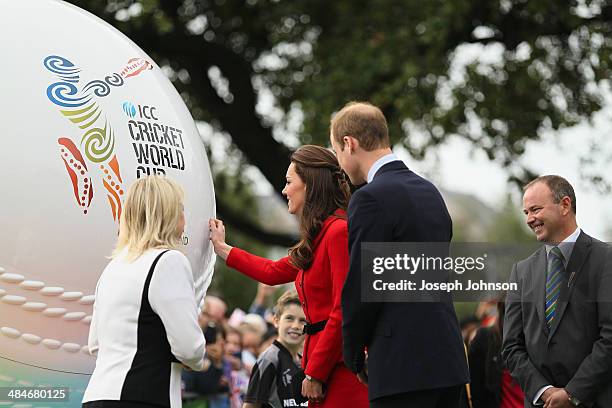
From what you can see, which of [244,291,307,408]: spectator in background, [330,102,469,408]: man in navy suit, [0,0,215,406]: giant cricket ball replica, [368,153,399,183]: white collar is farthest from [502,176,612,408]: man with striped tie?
[0,0,215,406]: giant cricket ball replica

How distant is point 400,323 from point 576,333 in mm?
1314

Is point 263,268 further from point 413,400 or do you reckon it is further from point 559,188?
point 559,188

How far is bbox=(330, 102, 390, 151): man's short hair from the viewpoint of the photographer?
4469mm

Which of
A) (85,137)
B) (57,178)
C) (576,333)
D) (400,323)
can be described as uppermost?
(85,137)

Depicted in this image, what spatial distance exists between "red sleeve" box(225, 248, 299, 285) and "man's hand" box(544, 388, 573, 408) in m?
1.48

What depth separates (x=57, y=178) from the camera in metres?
4.13

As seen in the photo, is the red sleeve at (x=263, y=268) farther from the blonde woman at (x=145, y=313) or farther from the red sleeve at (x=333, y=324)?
the blonde woman at (x=145, y=313)

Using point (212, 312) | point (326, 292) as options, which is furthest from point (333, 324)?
point (212, 312)

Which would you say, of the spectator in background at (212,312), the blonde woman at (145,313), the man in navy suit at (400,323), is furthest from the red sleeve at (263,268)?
the spectator in background at (212,312)

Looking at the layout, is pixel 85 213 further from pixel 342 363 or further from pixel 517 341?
pixel 517 341

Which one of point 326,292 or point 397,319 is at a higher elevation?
point 326,292

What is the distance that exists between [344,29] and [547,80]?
9.39 ft

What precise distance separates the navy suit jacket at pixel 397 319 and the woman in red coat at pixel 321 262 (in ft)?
1.31

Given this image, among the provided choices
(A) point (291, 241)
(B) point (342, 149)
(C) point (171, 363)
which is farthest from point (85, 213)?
(A) point (291, 241)
